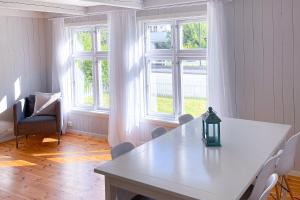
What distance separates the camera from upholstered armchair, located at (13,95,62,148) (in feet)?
17.4

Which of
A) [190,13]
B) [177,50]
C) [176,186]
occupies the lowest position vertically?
[176,186]

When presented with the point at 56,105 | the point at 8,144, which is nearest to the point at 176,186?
the point at 56,105

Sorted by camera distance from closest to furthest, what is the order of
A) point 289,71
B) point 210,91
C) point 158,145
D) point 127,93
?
point 158,145, point 289,71, point 210,91, point 127,93

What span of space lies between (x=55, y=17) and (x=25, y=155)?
2714 mm

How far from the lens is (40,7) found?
15.7 feet

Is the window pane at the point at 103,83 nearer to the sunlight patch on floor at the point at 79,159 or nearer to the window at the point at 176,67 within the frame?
the window at the point at 176,67

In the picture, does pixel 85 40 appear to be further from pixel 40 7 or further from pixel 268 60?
pixel 268 60

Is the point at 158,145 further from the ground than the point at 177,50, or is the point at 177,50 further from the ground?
the point at 177,50

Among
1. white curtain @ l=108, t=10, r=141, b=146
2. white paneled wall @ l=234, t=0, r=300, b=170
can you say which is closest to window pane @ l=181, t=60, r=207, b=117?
white paneled wall @ l=234, t=0, r=300, b=170

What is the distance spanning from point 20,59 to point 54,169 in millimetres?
2715

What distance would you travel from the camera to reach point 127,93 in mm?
5066

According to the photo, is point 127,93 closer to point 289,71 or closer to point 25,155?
point 25,155

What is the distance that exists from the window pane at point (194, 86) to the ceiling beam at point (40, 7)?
2.14m

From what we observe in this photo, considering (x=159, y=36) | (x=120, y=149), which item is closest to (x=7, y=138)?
(x=159, y=36)
